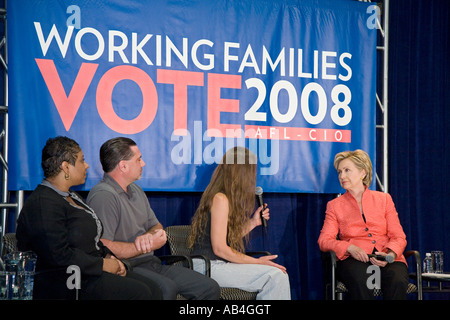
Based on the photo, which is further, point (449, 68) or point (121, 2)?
point (449, 68)

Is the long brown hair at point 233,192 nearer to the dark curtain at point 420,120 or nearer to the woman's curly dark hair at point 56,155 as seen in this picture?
the woman's curly dark hair at point 56,155

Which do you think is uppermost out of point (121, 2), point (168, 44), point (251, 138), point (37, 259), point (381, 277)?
point (121, 2)

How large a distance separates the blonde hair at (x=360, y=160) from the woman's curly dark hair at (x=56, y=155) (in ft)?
7.06

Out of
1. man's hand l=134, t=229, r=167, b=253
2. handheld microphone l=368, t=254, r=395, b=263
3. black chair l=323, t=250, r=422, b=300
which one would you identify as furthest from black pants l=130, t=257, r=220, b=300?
handheld microphone l=368, t=254, r=395, b=263

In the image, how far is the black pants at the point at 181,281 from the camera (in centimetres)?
352

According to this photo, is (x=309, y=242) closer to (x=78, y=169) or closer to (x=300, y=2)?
(x=300, y=2)

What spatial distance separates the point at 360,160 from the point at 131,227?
187 cm

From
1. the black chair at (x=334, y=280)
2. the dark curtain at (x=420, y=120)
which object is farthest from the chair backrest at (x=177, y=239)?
the dark curtain at (x=420, y=120)

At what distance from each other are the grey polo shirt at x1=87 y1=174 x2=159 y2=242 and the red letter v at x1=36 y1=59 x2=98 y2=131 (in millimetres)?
761

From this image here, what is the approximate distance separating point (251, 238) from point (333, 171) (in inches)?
34.5

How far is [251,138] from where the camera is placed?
15.2 ft
